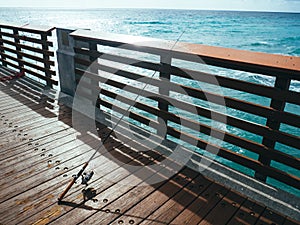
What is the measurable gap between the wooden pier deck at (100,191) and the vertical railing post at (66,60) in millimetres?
1401

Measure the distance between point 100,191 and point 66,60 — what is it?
2886 mm

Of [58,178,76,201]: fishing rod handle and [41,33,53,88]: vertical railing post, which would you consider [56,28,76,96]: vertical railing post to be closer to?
[41,33,53,88]: vertical railing post

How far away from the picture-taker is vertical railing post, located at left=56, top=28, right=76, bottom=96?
15.0ft

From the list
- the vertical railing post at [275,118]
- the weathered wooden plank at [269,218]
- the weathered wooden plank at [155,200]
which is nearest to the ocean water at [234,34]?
the vertical railing post at [275,118]

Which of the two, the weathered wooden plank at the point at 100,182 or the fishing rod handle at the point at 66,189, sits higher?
the fishing rod handle at the point at 66,189

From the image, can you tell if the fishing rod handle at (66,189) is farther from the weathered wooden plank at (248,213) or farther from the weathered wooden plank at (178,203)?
the weathered wooden plank at (248,213)

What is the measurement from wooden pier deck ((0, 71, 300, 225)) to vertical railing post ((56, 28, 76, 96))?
1.40 metres

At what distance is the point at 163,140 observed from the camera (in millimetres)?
3545

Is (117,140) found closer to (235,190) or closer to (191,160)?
(191,160)

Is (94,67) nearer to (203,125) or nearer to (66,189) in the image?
(203,125)

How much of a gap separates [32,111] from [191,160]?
2.88m

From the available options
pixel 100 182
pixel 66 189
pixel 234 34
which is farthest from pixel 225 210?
pixel 234 34

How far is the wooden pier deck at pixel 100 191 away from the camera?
90.7 inches

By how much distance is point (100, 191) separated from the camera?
2621 mm
